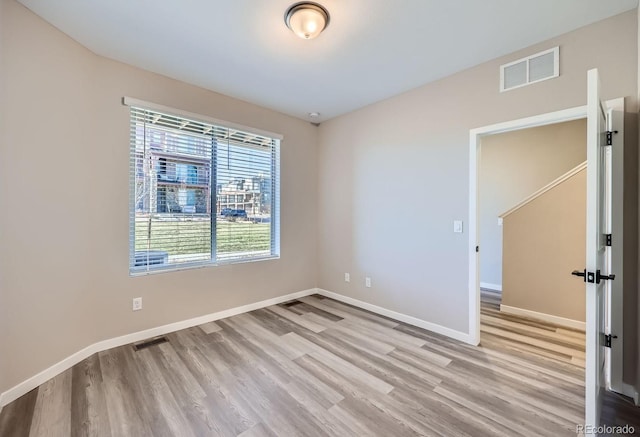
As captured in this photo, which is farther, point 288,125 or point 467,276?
point 288,125

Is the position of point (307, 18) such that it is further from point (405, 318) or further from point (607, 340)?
point (405, 318)

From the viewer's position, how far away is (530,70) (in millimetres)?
2328

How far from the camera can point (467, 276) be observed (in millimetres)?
2719

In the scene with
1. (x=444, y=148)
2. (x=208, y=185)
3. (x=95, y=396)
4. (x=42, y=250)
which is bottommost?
(x=95, y=396)

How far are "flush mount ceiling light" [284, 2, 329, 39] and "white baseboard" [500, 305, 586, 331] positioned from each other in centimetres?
396

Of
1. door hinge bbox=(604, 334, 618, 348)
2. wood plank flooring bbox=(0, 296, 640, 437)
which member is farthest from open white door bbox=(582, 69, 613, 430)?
door hinge bbox=(604, 334, 618, 348)

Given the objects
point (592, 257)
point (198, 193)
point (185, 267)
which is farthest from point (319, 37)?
point (185, 267)

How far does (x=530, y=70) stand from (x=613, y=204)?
1268mm

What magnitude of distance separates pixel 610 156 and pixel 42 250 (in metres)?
4.16

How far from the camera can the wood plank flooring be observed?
164 cm

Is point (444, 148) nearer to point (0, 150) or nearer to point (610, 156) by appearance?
point (610, 156)

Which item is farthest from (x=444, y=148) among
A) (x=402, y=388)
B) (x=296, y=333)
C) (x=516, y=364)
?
(x=296, y=333)

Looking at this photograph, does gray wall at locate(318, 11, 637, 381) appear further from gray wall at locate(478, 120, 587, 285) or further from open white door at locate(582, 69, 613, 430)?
gray wall at locate(478, 120, 587, 285)

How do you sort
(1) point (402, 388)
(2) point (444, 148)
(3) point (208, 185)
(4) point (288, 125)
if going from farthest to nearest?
(4) point (288, 125) < (3) point (208, 185) < (2) point (444, 148) < (1) point (402, 388)
